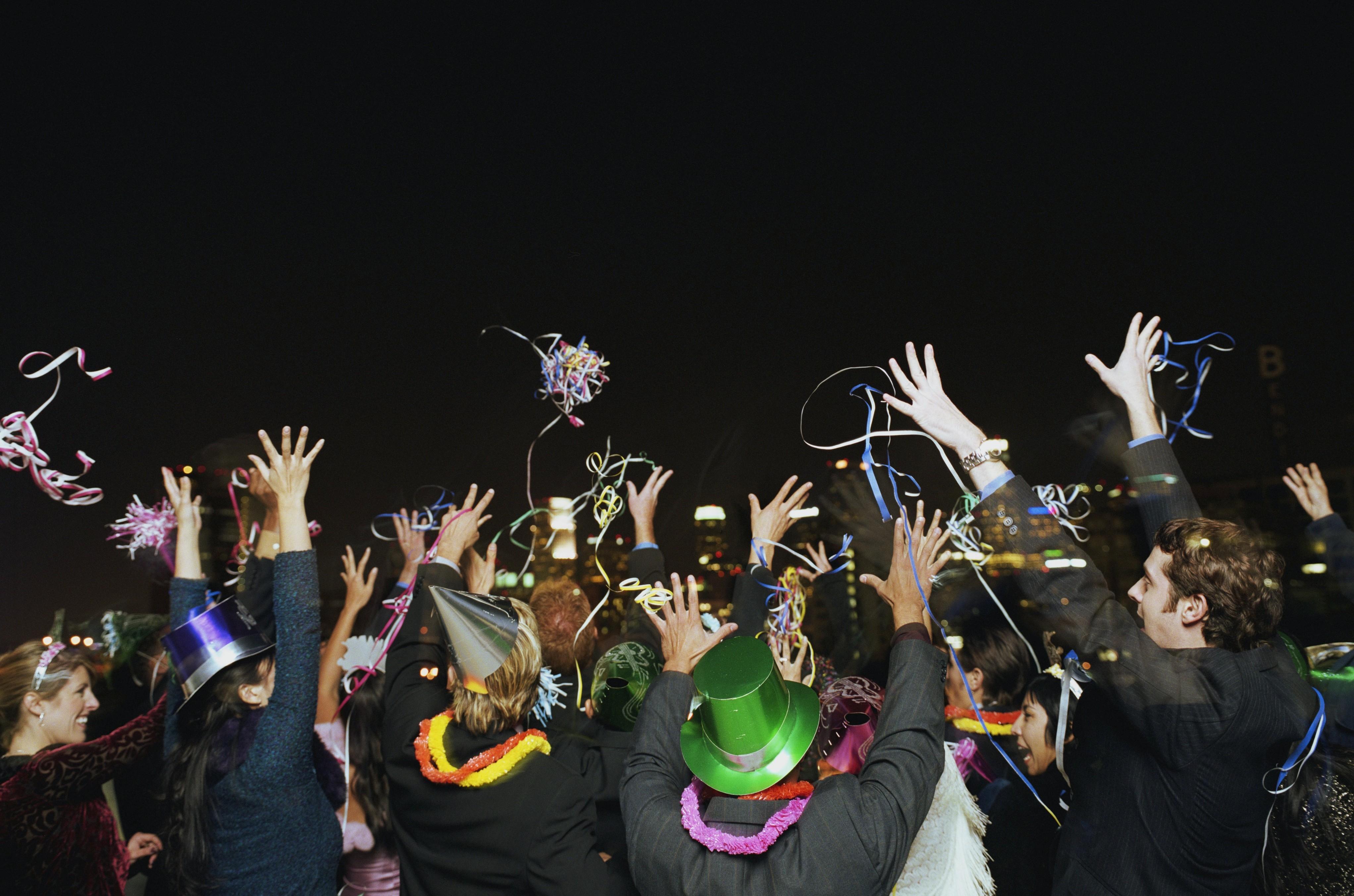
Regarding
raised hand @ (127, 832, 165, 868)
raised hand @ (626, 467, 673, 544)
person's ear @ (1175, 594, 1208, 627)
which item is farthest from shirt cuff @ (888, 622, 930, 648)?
raised hand @ (127, 832, 165, 868)

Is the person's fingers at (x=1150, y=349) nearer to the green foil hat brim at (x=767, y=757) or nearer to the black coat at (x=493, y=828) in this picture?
the green foil hat brim at (x=767, y=757)

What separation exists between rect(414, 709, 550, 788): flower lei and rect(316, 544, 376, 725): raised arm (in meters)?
1.42

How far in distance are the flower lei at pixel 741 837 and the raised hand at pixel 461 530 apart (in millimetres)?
1676

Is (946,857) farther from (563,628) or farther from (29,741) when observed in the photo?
(29,741)

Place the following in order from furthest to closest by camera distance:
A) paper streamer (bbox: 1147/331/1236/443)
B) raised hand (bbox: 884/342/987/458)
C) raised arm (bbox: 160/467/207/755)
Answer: paper streamer (bbox: 1147/331/1236/443) → raised arm (bbox: 160/467/207/755) → raised hand (bbox: 884/342/987/458)

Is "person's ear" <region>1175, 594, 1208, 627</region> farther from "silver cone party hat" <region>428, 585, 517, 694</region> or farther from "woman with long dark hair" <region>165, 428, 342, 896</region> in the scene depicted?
"woman with long dark hair" <region>165, 428, 342, 896</region>

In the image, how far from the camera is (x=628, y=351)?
388 cm

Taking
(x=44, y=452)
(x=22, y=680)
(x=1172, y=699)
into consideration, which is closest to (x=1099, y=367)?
(x=1172, y=699)

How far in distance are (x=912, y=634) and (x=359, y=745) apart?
2.61m

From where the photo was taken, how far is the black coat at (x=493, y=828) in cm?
214

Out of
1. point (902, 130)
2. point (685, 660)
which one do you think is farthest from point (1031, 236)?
point (685, 660)

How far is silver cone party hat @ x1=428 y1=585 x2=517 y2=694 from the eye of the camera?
7.79 feet

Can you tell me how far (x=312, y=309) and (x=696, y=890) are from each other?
3.34 metres

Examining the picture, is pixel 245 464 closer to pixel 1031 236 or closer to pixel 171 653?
pixel 171 653
